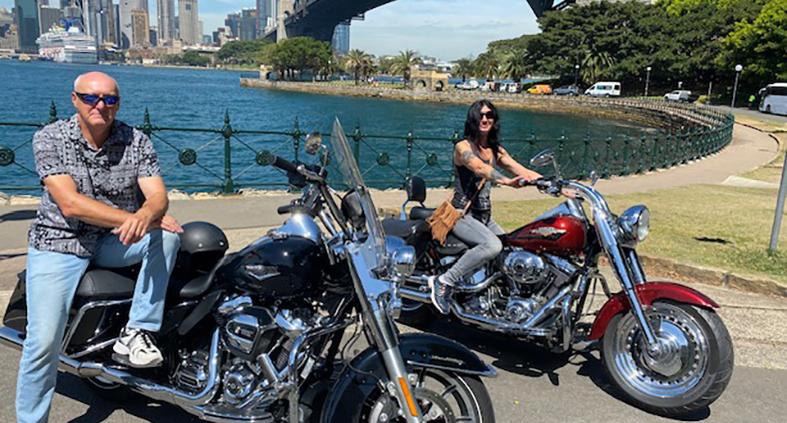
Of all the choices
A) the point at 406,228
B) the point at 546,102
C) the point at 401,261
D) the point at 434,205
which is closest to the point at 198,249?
the point at 401,261

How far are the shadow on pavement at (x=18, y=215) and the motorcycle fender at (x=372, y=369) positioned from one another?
6.74 meters

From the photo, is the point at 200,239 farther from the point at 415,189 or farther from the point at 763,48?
the point at 763,48

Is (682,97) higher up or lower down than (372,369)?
higher up

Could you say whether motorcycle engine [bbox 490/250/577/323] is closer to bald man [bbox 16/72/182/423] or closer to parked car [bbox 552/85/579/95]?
bald man [bbox 16/72/182/423]

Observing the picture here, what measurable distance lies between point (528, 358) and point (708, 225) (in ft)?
18.5

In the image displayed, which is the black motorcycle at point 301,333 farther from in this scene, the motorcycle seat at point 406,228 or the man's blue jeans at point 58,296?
the motorcycle seat at point 406,228

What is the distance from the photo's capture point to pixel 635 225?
3770 mm

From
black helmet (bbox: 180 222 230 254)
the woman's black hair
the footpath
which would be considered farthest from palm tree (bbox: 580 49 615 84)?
black helmet (bbox: 180 222 230 254)

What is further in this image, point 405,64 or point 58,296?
point 405,64

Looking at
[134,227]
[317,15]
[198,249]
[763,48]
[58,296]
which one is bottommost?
[58,296]

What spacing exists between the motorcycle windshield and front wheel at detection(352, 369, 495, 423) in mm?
550

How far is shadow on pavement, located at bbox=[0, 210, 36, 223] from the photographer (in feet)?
25.6

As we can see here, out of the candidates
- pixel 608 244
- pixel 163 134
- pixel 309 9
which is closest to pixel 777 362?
pixel 608 244

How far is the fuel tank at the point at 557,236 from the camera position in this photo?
4055 millimetres
